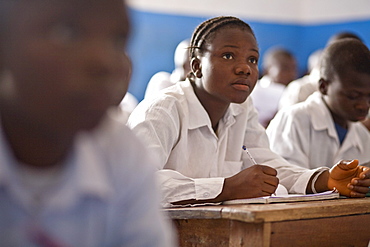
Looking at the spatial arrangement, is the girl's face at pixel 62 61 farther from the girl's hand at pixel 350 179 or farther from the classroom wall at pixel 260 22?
the classroom wall at pixel 260 22

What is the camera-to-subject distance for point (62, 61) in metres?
0.56

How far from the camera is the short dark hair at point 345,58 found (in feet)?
6.81

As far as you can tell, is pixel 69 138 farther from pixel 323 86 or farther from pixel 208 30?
pixel 323 86

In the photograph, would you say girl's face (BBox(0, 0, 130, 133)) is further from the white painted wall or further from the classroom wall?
the white painted wall

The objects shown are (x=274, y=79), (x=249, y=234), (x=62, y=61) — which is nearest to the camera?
(x=62, y=61)

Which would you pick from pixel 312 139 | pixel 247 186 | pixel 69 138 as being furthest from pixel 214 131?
pixel 69 138

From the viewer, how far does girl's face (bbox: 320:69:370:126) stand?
6.75ft

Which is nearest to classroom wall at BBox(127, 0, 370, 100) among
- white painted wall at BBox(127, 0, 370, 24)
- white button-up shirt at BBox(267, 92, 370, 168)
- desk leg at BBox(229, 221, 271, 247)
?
white painted wall at BBox(127, 0, 370, 24)

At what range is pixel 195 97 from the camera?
174cm

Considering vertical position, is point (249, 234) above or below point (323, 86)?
below

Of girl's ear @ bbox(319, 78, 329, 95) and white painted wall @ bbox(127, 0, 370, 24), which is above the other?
white painted wall @ bbox(127, 0, 370, 24)

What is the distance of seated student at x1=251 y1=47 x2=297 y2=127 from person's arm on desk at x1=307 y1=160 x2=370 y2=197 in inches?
98.5

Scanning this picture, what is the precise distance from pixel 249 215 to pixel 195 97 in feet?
2.11

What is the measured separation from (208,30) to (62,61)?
128cm
